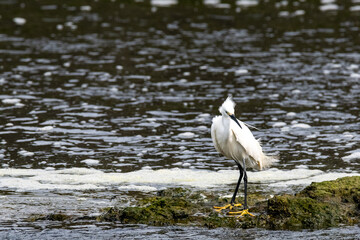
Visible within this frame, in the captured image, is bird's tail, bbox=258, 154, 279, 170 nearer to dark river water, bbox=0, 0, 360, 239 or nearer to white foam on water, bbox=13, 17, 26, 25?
dark river water, bbox=0, 0, 360, 239

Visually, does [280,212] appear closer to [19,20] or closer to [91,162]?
[91,162]

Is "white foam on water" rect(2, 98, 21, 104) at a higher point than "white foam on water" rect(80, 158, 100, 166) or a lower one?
higher

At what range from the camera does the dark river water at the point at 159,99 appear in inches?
364

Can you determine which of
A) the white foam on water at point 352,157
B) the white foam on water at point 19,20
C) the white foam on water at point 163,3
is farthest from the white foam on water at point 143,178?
the white foam on water at point 163,3

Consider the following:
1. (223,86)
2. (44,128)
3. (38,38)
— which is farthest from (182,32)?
(44,128)

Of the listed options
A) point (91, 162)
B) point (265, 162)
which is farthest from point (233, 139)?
point (91, 162)

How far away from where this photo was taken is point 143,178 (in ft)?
31.9

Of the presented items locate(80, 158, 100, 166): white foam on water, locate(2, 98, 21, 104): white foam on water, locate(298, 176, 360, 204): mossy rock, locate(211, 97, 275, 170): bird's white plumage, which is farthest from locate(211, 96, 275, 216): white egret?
locate(2, 98, 21, 104): white foam on water

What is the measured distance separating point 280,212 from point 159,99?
7311 mm

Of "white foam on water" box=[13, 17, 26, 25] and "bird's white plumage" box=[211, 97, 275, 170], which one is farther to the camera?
"white foam on water" box=[13, 17, 26, 25]

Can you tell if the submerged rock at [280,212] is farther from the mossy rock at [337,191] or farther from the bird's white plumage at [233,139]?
the bird's white plumage at [233,139]

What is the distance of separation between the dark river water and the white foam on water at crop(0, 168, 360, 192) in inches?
1.2

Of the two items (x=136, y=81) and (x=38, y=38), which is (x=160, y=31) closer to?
(x=38, y=38)

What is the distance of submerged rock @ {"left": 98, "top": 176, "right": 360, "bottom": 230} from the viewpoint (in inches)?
297
